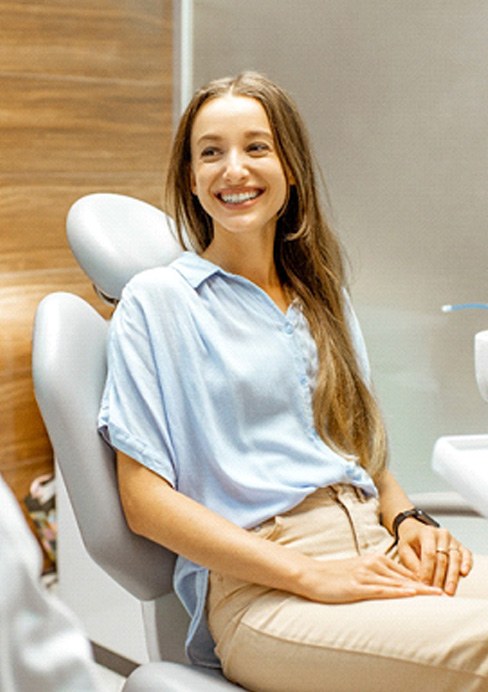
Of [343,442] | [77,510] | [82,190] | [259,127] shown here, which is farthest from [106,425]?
[82,190]

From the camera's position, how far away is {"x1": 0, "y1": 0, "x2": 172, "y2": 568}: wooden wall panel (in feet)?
8.17

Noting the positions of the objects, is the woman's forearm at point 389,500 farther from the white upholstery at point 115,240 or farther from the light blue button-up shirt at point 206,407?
the white upholstery at point 115,240

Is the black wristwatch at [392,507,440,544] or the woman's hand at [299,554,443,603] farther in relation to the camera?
the black wristwatch at [392,507,440,544]

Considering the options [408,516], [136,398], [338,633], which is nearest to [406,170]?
[408,516]

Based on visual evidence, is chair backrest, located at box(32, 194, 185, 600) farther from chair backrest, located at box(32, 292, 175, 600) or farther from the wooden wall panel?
the wooden wall panel

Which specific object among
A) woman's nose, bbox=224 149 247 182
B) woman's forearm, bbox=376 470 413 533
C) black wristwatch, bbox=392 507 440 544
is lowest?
woman's forearm, bbox=376 470 413 533

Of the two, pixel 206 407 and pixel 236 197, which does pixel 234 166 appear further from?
pixel 206 407

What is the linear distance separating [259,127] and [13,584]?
1099mm

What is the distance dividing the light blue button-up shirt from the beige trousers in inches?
1.6

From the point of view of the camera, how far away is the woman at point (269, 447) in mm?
1295

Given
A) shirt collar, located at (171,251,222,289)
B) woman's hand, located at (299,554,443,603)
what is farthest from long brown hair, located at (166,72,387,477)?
woman's hand, located at (299,554,443,603)

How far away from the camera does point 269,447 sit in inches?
58.6

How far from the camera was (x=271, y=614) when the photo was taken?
4.43 feet

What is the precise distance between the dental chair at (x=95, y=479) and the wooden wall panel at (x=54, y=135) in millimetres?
1078
